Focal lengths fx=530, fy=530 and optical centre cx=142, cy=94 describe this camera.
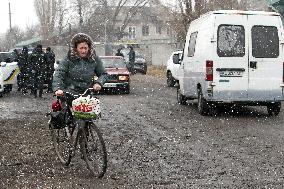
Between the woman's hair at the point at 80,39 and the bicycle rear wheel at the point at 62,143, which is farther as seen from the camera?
the bicycle rear wheel at the point at 62,143

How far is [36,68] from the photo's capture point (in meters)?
19.6

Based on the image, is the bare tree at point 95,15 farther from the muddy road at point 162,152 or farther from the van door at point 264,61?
the van door at point 264,61

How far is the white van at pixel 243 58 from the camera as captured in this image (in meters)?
12.5

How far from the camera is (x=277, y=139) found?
965 centimetres

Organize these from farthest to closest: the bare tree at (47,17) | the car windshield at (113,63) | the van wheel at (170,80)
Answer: the bare tree at (47,17) < the van wheel at (170,80) < the car windshield at (113,63)

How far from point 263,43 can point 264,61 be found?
1.44 ft

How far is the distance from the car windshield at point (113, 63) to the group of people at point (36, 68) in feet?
7.85

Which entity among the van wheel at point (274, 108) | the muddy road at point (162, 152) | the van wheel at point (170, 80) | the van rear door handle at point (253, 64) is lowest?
the muddy road at point (162, 152)

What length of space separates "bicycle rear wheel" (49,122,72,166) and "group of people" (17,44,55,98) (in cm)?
1149

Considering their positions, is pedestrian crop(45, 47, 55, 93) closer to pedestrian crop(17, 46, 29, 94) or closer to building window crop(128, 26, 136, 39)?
pedestrian crop(17, 46, 29, 94)

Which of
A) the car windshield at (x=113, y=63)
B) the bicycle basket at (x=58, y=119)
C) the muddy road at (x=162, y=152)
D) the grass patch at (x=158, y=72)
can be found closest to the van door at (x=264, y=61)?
the muddy road at (x=162, y=152)

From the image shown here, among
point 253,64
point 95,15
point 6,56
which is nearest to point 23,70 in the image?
point 6,56

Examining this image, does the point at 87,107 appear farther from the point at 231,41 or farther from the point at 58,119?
the point at 231,41

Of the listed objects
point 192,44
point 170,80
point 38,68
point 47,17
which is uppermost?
point 47,17
